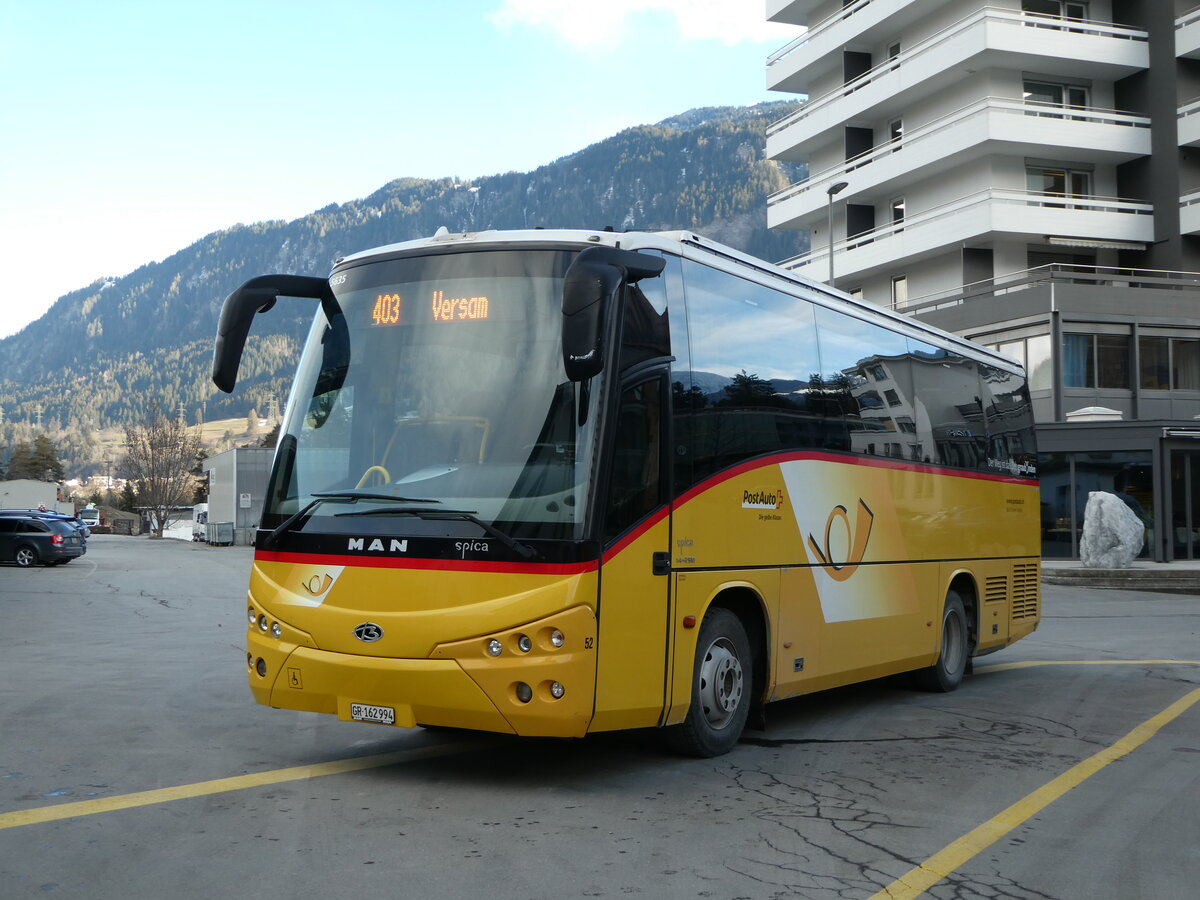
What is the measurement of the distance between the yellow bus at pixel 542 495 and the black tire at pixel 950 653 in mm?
2928

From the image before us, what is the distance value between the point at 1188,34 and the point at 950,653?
1396 inches

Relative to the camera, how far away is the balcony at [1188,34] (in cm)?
4053

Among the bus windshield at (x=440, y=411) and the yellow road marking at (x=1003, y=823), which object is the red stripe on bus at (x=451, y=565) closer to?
the bus windshield at (x=440, y=411)

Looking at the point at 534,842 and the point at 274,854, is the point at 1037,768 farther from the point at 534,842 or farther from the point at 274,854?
the point at 274,854

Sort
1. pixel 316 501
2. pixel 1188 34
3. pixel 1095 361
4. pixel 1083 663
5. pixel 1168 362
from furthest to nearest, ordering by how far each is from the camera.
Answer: pixel 1188 34 < pixel 1168 362 < pixel 1095 361 < pixel 1083 663 < pixel 316 501

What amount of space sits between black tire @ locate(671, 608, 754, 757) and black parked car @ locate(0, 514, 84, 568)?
38.0 meters

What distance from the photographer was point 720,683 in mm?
8141

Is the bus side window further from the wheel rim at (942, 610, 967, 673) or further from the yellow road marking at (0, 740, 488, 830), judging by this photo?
the wheel rim at (942, 610, 967, 673)

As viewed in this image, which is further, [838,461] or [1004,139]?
[1004,139]

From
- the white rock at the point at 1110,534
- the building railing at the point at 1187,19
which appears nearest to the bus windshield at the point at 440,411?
the white rock at the point at 1110,534

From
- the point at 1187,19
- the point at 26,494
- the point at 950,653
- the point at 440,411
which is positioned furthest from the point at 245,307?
the point at 26,494

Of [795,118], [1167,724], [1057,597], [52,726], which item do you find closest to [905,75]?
[795,118]

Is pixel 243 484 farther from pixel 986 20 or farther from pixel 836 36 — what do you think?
pixel 986 20

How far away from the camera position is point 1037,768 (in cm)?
812
